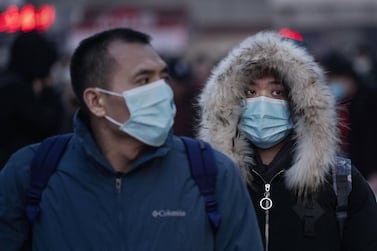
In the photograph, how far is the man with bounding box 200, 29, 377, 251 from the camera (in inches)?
173

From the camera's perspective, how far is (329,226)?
4367 mm

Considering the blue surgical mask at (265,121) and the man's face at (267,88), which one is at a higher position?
the man's face at (267,88)

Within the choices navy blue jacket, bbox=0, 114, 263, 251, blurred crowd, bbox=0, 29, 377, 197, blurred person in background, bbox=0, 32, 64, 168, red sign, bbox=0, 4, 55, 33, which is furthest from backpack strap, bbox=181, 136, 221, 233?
red sign, bbox=0, 4, 55, 33

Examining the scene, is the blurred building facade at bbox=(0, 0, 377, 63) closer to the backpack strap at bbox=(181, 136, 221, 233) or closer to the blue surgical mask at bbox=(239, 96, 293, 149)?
the blue surgical mask at bbox=(239, 96, 293, 149)

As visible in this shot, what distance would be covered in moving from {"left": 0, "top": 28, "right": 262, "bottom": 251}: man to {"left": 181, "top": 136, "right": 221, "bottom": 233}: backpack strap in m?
0.02

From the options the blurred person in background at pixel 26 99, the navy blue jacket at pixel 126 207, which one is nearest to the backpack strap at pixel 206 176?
the navy blue jacket at pixel 126 207

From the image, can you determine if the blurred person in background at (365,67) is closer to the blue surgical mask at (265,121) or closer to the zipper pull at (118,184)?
the blue surgical mask at (265,121)

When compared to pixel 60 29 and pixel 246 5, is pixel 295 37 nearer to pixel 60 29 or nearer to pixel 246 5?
pixel 60 29

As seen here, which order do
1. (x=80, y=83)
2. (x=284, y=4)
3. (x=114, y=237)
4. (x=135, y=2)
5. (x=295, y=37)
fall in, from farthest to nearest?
(x=284, y=4) < (x=135, y=2) < (x=295, y=37) < (x=80, y=83) < (x=114, y=237)

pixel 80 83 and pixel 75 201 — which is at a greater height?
pixel 80 83

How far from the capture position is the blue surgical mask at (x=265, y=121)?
457cm

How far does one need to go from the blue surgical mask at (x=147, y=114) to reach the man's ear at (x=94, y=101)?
0.03m

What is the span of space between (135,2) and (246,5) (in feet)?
15.9

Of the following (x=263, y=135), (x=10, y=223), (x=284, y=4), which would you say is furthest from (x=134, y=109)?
(x=284, y=4)
